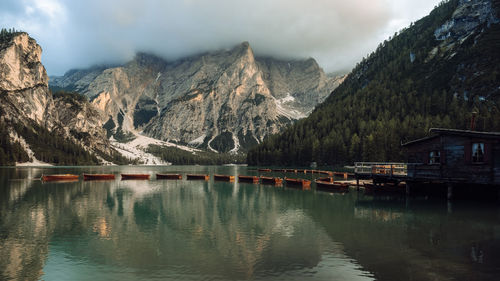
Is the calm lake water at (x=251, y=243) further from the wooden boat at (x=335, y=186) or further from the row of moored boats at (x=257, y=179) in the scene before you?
the row of moored boats at (x=257, y=179)

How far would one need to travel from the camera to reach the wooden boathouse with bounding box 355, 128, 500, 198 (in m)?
41.9

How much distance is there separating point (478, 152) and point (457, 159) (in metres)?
2.98

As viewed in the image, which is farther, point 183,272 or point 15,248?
point 15,248

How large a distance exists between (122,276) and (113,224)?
55.1ft

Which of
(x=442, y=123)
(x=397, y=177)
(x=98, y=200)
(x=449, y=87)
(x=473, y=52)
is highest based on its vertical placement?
(x=473, y=52)

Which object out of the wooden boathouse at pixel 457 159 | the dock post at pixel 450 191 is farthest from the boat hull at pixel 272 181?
the dock post at pixel 450 191

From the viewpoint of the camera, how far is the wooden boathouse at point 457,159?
41.9 meters

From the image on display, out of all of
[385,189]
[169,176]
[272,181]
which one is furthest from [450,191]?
[169,176]

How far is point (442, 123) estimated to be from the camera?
146 metres

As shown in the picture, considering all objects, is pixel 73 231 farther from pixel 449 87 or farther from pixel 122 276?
pixel 449 87

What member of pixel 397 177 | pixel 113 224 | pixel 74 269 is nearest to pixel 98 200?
pixel 113 224

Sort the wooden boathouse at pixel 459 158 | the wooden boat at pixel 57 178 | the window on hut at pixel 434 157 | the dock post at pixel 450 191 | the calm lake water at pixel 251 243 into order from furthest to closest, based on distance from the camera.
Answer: the wooden boat at pixel 57 178, the window on hut at pixel 434 157, the dock post at pixel 450 191, the wooden boathouse at pixel 459 158, the calm lake water at pixel 251 243

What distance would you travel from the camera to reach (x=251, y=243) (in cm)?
2605

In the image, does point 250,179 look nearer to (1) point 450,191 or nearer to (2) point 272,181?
(2) point 272,181
